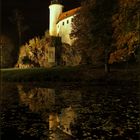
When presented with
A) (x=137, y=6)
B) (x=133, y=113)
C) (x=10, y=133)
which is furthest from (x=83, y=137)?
(x=137, y=6)

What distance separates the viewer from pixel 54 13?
90.9 metres

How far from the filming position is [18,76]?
163 feet

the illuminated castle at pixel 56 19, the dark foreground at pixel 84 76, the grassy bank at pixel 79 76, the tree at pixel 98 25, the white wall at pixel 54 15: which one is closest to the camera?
the dark foreground at pixel 84 76

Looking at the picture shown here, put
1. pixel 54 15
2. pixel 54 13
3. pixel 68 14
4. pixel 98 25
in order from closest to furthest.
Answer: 1. pixel 98 25
2. pixel 68 14
3. pixel 54 13
4. pixel 54 15

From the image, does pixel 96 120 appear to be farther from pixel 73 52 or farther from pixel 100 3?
pixel 73 52

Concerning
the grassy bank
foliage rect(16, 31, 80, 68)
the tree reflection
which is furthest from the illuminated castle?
the tree reflection

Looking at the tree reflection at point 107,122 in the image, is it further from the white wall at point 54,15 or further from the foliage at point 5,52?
the white wall at point 54,15

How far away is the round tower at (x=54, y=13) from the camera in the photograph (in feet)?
297

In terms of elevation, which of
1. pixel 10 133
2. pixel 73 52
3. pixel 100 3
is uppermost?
pixel 100 3

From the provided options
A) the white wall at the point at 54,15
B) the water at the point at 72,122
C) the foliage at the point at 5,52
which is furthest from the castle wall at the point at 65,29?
the water at the point at 72,122

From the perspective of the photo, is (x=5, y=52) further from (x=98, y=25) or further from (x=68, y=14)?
(x=98, y=25)

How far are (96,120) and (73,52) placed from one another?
50.8m

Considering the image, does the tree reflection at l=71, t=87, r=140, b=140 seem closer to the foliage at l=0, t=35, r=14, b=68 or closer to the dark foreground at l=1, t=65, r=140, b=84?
the dark foreground at l=1, t=65, r=140, b=84

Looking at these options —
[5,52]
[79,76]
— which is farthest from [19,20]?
[79,76]
